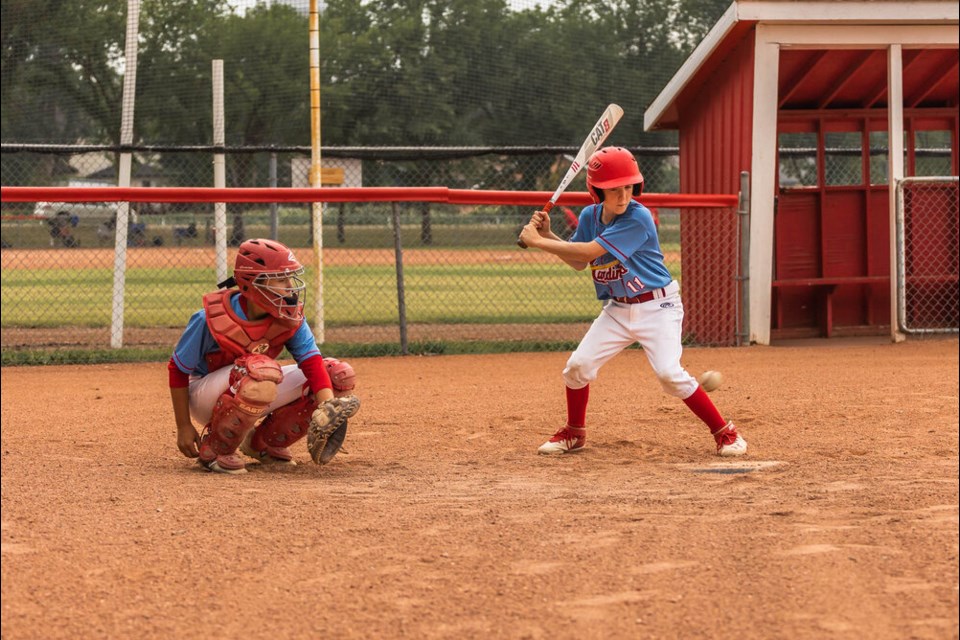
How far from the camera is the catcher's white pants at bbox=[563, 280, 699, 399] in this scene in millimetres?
5645

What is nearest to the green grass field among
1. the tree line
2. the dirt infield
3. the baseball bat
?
the tree line

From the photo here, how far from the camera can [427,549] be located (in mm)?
3783

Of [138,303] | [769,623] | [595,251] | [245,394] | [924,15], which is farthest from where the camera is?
[138,303]

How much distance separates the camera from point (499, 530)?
400 centimetres

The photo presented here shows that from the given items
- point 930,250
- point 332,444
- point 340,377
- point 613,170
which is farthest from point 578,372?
point 930,250

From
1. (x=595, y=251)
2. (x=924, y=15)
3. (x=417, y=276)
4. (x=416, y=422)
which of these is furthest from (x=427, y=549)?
(x=417, y=276)

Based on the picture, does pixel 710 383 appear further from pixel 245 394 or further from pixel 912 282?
pixel 912 282

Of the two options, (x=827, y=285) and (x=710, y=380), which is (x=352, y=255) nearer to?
(x=827, y=285)

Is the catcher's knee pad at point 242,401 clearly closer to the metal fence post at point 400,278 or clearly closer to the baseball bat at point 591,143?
the baseball bat at point 591,143

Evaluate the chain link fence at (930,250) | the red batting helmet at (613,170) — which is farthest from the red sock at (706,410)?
the chain link fence at (930,250)

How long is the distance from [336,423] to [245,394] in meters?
0.39

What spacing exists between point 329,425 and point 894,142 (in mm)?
6864

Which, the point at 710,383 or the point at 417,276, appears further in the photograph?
the point at 417,276

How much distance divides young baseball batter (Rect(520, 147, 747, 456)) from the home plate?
210 millimetres
